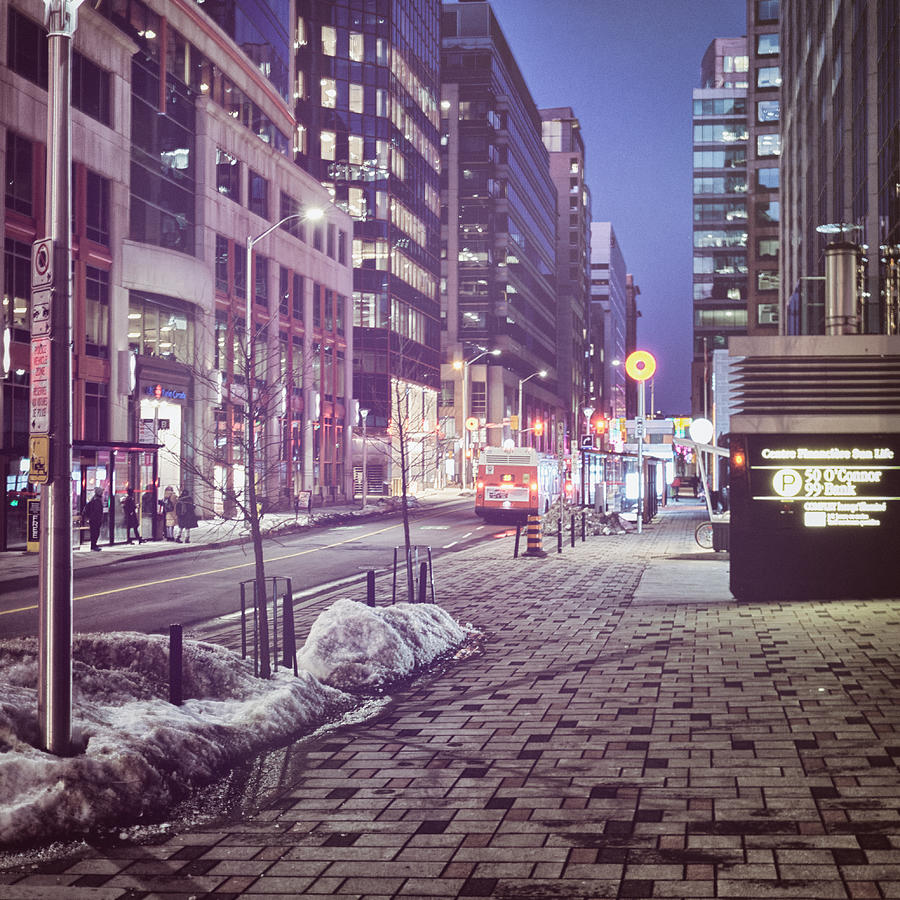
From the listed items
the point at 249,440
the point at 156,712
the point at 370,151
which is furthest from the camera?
the point at 370,151

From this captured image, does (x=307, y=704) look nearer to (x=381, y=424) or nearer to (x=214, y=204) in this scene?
(x=214, y=204)

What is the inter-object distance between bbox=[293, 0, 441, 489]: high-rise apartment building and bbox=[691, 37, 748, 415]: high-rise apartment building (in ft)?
140

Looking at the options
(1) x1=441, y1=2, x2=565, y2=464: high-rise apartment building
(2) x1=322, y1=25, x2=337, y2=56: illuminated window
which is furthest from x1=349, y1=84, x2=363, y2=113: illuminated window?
(1) x1=441, y1=2, x2=565, y2=464: high-rise apartment building

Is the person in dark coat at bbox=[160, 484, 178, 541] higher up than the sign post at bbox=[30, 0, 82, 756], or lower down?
lower down

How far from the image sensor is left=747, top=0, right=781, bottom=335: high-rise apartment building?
87125mm

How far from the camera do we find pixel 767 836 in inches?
251

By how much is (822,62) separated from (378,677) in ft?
143

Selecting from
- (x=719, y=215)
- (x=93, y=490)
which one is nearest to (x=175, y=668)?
(x=93, y=490)

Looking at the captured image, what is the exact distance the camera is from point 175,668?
919 cm

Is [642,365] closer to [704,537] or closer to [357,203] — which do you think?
[704,537]

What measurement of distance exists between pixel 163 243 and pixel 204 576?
85.3 ft

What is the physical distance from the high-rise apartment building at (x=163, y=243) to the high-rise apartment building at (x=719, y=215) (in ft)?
209

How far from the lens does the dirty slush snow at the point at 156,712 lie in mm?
6773

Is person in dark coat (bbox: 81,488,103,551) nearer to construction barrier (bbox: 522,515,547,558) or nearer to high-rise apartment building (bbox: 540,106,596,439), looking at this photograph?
construction barrier (bbox: 522,515,547,558)
